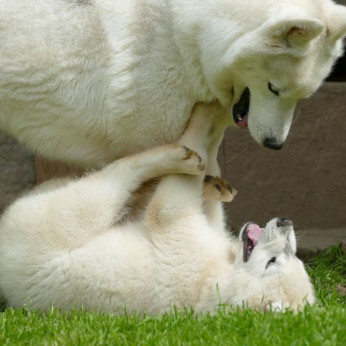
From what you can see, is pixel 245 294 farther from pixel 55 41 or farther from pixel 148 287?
pixel 55 41

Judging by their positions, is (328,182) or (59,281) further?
(328,182)

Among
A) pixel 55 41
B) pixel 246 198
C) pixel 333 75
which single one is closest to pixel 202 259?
pixel 55 41

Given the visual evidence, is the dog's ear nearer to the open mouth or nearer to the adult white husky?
the adult white husky

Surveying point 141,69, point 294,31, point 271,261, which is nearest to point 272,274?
point 271,261

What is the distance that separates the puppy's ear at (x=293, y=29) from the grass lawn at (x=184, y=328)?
58.8 inches

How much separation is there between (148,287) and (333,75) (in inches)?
160

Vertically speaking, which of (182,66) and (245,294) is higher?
(182,66)

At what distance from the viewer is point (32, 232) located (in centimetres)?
501

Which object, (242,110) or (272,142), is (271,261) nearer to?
(272,142)

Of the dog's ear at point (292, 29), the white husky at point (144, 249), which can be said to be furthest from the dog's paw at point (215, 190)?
the dog's ear at point (292, 29)

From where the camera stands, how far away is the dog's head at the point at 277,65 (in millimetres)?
4453

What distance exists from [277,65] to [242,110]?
0.49 metres

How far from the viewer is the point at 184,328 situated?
13.6 ft

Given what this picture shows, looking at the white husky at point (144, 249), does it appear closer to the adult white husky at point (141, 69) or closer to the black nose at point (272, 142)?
the adult white husky at point (141, 69)
